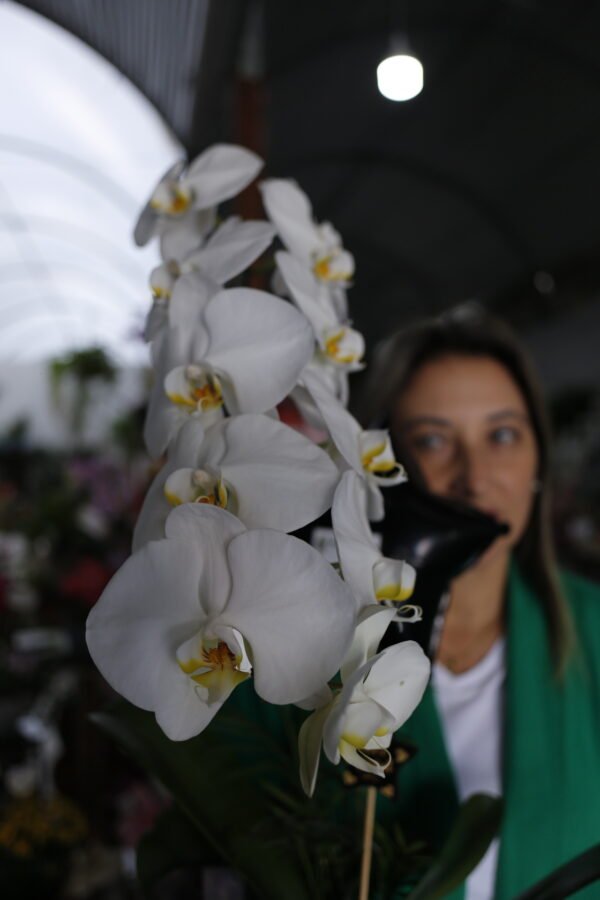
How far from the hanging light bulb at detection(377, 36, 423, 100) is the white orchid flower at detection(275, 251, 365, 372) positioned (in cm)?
26

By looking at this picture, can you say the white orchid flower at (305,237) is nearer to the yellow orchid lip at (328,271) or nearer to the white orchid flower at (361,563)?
the yellow orchid lip at (328,271)

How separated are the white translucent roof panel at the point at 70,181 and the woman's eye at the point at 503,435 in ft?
1.79

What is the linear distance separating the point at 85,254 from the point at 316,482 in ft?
34.3

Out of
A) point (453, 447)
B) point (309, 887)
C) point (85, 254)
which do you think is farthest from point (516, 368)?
point (85, 254)

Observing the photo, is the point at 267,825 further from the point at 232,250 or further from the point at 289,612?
the point at 232,250

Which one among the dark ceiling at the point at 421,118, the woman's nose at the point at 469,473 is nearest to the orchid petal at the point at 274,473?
the woman's nose at the point at 469,473

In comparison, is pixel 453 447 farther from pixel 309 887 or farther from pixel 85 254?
pixel 85 254

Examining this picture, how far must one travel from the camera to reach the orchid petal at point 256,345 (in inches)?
17.8

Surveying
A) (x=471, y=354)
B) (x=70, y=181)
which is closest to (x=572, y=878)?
(x=471, y=354)

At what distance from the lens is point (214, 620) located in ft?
1.24

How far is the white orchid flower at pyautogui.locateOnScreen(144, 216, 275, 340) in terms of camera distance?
49 cm

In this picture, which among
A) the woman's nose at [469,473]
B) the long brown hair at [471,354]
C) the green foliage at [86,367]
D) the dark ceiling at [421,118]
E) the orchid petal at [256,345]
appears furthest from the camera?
the green foliage at [86,367]

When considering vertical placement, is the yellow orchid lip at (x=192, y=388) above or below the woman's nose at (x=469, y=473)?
above

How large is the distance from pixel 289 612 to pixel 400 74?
1.73 ft
